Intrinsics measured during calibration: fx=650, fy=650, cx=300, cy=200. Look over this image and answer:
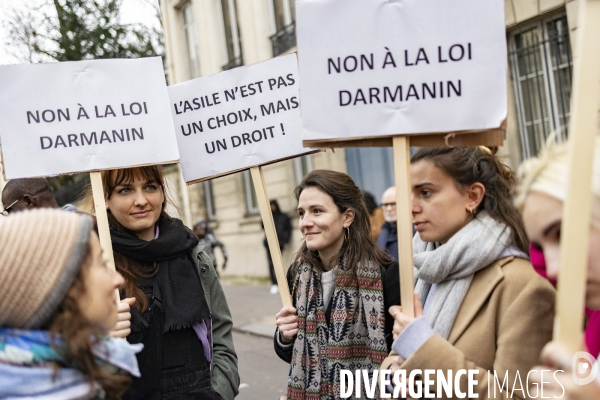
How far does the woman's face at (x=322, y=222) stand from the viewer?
118 inches

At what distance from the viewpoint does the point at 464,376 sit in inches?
77.4

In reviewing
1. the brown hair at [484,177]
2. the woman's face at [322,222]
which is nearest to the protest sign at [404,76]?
the brown hair at [484,177]

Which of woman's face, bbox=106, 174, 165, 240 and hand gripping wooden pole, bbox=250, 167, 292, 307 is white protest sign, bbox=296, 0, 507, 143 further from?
woman's face, bbox=106, 174, 165, 240

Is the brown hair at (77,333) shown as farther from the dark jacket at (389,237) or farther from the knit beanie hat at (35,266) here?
the dark jacket at (389,237)

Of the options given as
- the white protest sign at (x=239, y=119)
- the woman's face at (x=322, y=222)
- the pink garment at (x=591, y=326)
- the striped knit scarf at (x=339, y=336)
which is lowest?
the striped knit scarf at (x=339, y=336)

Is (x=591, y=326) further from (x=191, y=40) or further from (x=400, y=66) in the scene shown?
(x=191, y=40)

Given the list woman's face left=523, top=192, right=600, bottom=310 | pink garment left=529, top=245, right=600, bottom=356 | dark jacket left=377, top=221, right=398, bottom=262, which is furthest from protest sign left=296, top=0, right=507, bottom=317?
dark jacket left=377, top=221, right=398, bottom=262

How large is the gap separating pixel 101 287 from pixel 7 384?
0.29 metres

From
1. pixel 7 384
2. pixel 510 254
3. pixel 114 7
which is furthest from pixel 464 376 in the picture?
pixel 114 7

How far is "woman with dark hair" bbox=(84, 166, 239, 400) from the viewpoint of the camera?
258cm

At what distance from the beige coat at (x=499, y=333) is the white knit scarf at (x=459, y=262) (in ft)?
0.13

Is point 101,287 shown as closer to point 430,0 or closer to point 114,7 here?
point 430,0

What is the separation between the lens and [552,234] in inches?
59.9

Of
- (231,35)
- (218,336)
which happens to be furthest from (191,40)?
(218,336)
